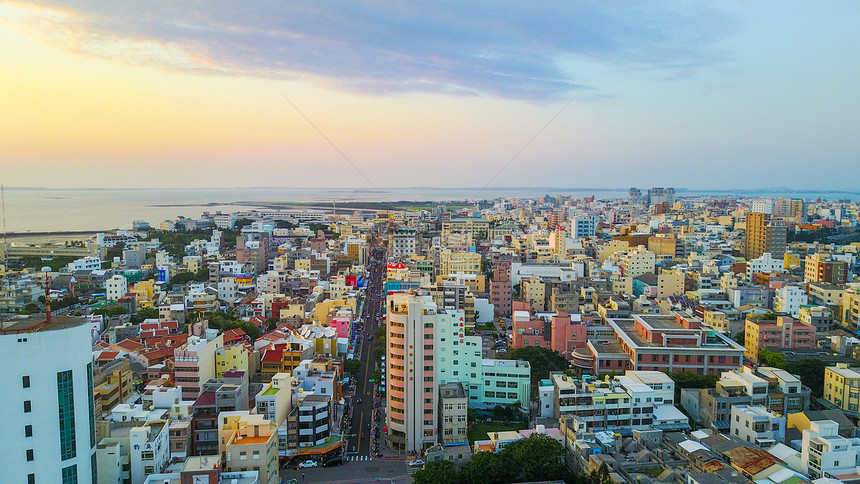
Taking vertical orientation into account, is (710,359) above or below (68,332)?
below

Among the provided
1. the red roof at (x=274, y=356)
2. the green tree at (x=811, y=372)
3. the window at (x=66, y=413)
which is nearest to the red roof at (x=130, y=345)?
the red roof at (x=274, y=356)

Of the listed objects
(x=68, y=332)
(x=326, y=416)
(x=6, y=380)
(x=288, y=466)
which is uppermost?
(x=68, y=332)

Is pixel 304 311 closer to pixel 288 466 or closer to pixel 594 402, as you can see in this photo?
pixel 288 466

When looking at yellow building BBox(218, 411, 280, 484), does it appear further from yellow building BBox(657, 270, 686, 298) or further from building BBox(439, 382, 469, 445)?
yellow building BBox(657, 270, 686, 298)

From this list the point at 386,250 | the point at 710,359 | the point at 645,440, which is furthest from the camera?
the point at 386,250

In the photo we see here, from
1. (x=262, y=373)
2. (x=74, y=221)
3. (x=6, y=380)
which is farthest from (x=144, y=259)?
(x=6, y=380)

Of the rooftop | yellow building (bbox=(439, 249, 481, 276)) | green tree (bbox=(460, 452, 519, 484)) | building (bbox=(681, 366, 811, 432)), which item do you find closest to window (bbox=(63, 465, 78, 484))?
the rooftop
